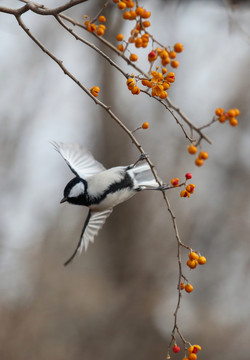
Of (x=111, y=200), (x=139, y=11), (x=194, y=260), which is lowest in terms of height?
(x=194, y=260)

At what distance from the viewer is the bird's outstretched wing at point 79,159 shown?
180cm

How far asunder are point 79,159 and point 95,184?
219mm

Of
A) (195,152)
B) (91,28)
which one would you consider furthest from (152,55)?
(195,152)

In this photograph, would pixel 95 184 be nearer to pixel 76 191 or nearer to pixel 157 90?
pixel 76 191

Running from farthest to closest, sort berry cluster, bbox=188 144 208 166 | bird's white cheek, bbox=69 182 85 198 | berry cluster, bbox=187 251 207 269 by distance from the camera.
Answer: bird's white cheek, bbox=69 182 85 198 < berry cluster, bbox=187 251 207 269 < berry cluster, bbox=188 144 208 166

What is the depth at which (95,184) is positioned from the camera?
1669 millimetres

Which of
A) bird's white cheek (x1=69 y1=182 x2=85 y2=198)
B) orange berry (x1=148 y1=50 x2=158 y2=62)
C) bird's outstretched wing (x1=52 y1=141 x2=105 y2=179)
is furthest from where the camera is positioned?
bird's outstretched wing (x1=52 y1=141 x2=105 y2=179)

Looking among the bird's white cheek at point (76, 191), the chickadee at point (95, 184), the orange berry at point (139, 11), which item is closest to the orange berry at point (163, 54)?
the orange berry at point (139, 11)

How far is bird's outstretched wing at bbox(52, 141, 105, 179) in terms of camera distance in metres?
1.80

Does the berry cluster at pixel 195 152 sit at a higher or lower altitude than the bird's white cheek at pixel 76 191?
higher

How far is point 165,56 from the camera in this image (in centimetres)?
127

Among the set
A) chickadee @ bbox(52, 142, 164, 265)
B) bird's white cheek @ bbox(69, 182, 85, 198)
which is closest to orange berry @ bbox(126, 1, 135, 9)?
chickadee @ bbox(52, 142, 164, 265)

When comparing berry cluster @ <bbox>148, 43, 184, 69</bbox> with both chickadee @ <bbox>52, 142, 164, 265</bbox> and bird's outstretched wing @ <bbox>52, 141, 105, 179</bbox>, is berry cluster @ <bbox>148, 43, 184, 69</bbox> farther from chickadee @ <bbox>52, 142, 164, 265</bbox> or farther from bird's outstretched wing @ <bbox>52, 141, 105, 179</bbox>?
Answer: bird's outstretched wing @ <bbox>52, 141, 105, 179</bbox>

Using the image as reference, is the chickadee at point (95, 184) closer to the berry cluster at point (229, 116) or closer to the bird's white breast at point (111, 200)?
the bird's white breast at point (111, 200)
